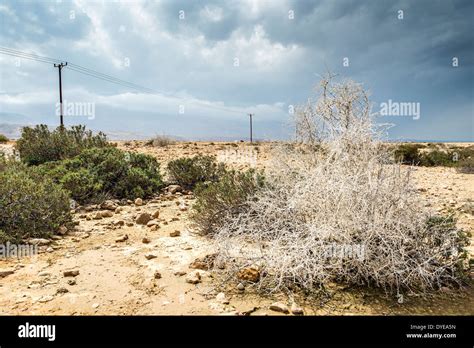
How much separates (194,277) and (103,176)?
4.51m

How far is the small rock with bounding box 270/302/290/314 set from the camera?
2.48m

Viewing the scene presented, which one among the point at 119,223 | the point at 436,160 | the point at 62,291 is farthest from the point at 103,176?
the point at 436,160

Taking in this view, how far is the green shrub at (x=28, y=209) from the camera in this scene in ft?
13.6

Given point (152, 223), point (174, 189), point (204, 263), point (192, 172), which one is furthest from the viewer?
point (192, 172)

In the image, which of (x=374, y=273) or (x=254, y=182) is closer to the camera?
(x=374, y=273)

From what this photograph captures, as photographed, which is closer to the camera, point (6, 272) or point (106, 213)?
point (6, 272)

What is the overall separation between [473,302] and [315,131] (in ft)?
8.25

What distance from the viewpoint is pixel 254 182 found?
4.73 metres

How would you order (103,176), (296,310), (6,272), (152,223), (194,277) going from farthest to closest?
(103,176) → (152,223) → (6,272) → (194,277) → (296,310)

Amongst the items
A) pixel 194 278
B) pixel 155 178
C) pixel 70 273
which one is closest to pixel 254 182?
pixel 194 278

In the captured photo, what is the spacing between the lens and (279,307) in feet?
8.14

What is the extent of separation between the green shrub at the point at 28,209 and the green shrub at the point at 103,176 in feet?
4.08

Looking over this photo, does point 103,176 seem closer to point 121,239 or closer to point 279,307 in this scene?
point 121,239
